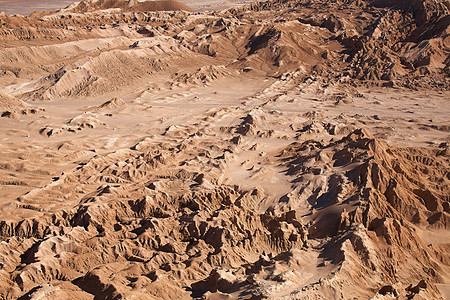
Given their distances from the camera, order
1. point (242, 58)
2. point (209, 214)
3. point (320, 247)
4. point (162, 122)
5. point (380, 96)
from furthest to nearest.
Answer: point (242, 58) < point (380, 96) < point (162, 122) < point (209, 214) < point (320, 247)

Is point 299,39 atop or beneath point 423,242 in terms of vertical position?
atop

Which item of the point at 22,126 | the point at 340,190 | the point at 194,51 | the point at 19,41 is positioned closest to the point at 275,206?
the point at 340,190

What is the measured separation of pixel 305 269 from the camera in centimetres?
2144

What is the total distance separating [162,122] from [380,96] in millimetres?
31182

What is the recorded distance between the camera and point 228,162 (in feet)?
135

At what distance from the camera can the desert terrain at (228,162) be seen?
2292cm

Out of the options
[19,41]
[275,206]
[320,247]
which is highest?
[19,41]

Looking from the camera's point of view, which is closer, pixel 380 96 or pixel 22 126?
pixel 22 126

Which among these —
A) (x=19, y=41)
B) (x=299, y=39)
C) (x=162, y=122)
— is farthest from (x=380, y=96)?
(x=19, y=41)

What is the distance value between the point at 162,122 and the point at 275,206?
25.3 metres

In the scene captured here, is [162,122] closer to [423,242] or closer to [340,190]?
[340,190]

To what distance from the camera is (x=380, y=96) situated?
62188mm

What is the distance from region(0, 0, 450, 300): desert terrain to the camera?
22922 mm

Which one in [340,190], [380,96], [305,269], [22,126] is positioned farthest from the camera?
[380,96]
